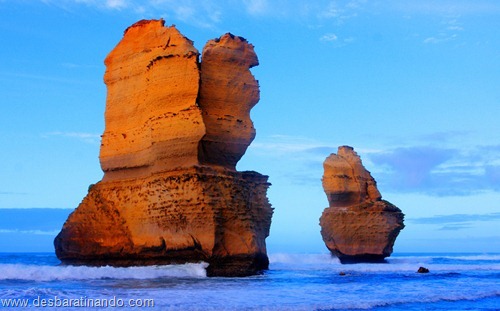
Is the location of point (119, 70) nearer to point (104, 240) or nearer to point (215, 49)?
point (215, 49)

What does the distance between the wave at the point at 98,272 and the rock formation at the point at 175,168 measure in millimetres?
463

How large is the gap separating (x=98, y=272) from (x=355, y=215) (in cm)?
2064

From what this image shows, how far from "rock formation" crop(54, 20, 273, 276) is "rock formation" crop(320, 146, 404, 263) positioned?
1474 centimetres

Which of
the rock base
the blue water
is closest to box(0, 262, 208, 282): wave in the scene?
the blue water

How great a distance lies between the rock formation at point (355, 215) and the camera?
36.8 m

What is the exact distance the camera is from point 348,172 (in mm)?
37719

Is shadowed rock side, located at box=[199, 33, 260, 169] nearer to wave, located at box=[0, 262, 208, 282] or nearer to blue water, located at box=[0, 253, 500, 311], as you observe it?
wave, located at box=[0, 262, 208, 282]

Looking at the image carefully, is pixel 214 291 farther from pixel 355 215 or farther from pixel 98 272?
pixel 355 215

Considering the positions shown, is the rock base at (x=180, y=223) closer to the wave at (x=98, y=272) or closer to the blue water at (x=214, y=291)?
the wave at (x=98, y=272)

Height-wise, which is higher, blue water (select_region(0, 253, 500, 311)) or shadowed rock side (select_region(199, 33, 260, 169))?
shadowed rock side (select_region(199, 33, 260, 169))

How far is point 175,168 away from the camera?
20.6 meters

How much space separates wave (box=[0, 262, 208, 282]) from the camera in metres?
18.1

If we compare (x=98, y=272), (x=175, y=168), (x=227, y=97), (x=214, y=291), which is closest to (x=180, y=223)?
(x=175, y=168)

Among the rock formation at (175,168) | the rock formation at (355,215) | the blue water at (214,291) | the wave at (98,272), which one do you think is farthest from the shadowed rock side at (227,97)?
the rock formation at (355,215)
